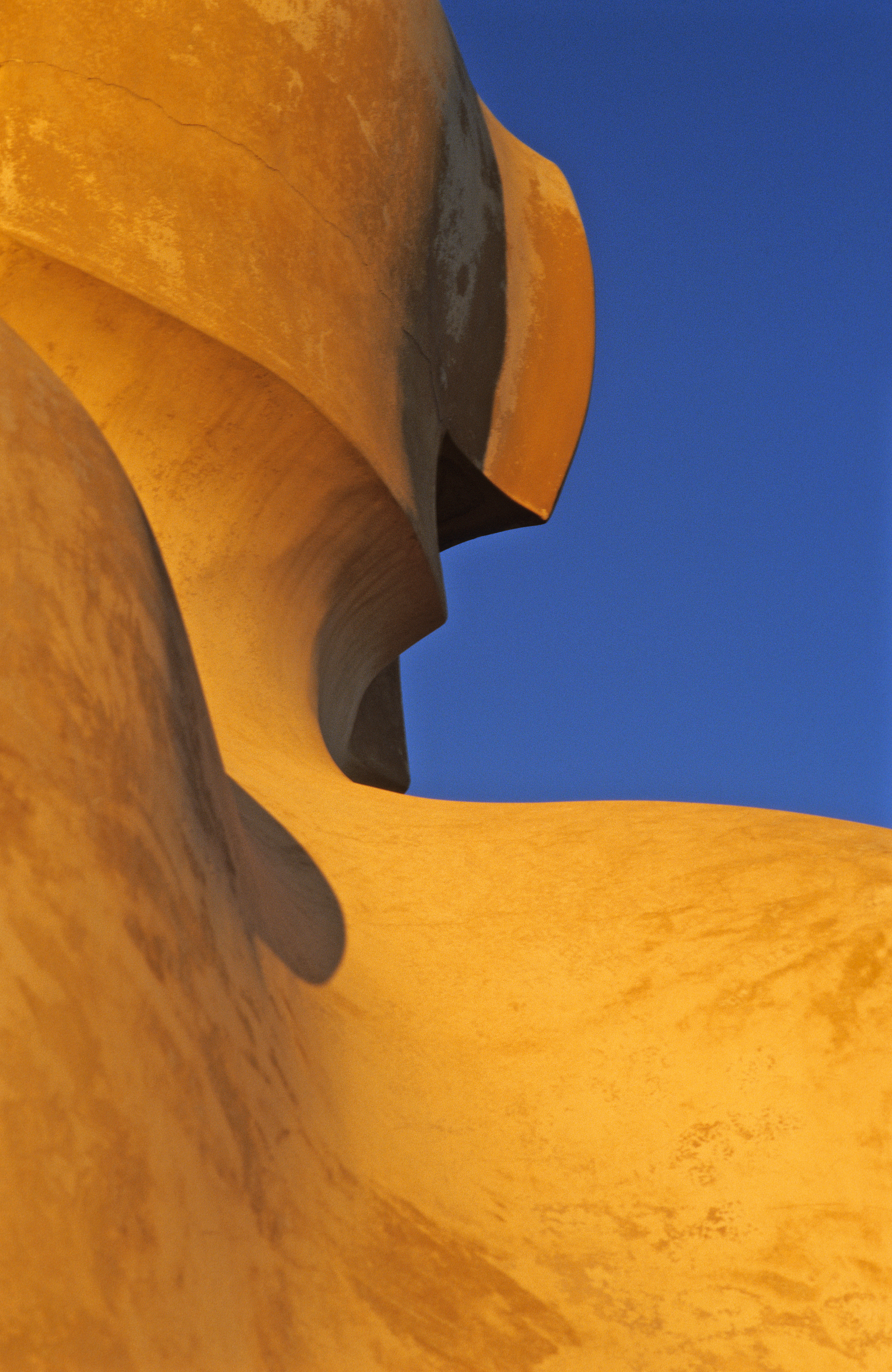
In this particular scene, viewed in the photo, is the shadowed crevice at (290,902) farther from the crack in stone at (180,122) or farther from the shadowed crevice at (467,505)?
the shadowed crevice at (467,505)

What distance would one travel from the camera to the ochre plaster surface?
1396 millimetres

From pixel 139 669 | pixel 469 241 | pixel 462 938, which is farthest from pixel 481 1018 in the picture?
pixel 469 241

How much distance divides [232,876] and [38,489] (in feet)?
2.01

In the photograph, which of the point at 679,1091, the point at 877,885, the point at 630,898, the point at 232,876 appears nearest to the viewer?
the point at 232,876

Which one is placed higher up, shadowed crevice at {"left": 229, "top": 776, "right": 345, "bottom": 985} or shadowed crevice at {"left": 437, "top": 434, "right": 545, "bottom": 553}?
shadowed crevice at {"left": 437, "top": 434, "right": 545, "bottom": 553}

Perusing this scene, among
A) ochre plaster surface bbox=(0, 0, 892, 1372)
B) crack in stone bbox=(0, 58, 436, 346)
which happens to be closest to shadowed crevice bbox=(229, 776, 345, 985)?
ochre plaster surface bbox=(0, 0, 892, 1372)

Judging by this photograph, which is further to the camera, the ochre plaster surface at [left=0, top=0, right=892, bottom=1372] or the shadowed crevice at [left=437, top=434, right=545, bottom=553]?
the shadowed crevice at [left=437, top=434, right=545, bottom=553]

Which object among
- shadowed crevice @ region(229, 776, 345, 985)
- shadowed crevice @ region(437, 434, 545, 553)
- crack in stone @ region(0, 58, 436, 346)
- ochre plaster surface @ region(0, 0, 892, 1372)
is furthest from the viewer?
shadowed crevice @ region(437, 434, 545, 553)

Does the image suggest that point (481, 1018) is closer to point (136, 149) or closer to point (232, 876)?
point (232, 876)

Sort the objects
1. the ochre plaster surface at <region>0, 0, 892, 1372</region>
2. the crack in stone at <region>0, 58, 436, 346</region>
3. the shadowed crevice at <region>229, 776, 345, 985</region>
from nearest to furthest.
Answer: the ochre plaster surface at <region>0, 0, 892, 1372</region>
the shadowed crevice at <region>229, 776, 345, 985</region>
the crack in stone at <region>0, 58, 436, 346</region>

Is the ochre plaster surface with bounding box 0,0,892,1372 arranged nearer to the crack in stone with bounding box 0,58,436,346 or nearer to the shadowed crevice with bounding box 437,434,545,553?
the crack in stone with bounding box 0,58,436,346

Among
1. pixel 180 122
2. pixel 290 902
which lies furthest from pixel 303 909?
pixel 180 122

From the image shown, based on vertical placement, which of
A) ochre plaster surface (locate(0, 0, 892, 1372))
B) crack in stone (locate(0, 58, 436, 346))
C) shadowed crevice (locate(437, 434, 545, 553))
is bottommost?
ochre plaster surface (locate(0, 0, 892, 1372))

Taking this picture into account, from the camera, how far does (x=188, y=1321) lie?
4.37 feet
